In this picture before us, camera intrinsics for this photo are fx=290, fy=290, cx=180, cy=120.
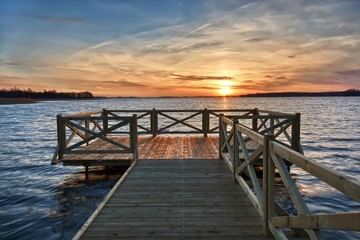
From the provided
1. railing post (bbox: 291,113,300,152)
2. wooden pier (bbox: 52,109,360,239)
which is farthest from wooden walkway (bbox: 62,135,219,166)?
railing post (bbox: 291,113,300,152)

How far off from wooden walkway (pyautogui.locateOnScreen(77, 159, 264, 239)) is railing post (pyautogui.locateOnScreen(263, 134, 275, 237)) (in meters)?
0.26

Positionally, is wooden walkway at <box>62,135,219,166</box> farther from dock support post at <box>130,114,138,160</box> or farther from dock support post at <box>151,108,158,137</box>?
dock support post at <box>151,108,158,137</box>

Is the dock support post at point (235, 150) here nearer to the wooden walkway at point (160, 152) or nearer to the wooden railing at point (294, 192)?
the wooden railing at point (294, 192)

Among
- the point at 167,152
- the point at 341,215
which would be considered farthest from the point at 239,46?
the point at 341,215

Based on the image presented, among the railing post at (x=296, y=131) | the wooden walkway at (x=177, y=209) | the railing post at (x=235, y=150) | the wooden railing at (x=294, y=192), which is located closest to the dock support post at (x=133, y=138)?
the wooden walkway at (x=177, y=209)

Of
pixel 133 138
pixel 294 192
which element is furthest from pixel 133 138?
pixel 294 192

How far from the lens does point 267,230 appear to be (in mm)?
3816

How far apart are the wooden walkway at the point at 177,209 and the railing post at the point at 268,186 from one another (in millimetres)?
257

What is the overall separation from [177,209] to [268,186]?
1.80m

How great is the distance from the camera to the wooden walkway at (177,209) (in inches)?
159

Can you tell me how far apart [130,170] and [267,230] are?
4310 mm

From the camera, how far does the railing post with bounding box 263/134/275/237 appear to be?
3583mm

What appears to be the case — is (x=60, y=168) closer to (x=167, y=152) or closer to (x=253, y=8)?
(x=167, y=152)

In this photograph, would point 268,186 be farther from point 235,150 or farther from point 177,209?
point 235,150
